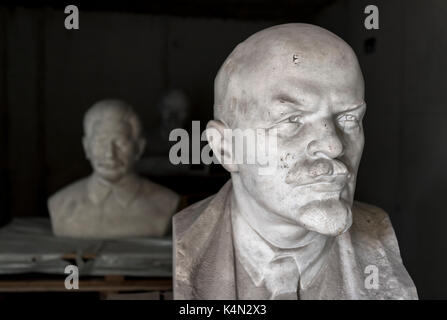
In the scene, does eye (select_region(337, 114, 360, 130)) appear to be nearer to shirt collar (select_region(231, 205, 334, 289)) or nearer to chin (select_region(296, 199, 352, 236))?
chin (select_region(296, 199, 352, 236))

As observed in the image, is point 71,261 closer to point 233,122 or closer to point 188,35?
point 233,122

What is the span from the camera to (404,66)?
4168 millimetres

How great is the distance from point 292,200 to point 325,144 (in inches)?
8.6

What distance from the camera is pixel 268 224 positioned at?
201 cm

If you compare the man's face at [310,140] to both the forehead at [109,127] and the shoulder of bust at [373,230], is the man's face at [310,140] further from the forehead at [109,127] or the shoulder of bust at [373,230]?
the forehead at [109,127]

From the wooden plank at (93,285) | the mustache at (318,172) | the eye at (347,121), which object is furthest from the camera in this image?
the wooden plank at (93,285)

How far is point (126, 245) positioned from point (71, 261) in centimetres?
38

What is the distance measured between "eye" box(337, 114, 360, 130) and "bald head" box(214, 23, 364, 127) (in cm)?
8

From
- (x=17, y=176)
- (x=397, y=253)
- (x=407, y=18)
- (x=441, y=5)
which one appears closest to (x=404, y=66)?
(x=407, y=18)

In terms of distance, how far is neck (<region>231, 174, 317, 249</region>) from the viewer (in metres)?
1.97

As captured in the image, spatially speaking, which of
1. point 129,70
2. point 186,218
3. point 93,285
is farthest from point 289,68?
point 129,70

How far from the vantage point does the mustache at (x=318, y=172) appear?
5.67ft

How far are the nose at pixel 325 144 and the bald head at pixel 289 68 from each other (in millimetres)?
119

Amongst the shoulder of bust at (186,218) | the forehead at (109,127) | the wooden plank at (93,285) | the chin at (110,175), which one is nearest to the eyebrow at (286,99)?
the shoulder of bust at (186,218)
